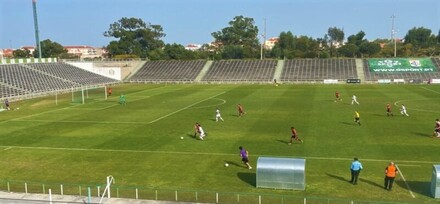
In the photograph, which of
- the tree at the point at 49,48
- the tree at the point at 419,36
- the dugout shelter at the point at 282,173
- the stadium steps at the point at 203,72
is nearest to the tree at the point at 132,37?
the tree at the point at 49,48

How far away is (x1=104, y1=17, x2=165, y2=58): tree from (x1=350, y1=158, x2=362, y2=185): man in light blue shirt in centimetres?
15028

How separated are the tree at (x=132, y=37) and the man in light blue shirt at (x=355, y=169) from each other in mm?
150276

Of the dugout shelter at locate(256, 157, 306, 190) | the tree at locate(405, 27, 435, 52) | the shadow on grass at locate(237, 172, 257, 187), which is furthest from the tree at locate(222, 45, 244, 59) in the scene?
the dugout shelter at locate(256, 157, 306, 190)

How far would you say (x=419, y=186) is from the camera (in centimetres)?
2034

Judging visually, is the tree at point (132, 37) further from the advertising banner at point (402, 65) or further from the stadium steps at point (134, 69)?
the advertising banner at point (402, 65)

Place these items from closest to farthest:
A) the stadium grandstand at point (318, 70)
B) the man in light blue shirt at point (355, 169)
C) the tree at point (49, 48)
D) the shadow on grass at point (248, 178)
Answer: the man in light blue shirt at point (355, 169), the shadow on grass at point (248, 178), the stadium grandstand at point (318, 70), the tree at point (49, 48)

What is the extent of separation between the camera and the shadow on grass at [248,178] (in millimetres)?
21498

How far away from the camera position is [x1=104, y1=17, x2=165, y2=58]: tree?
167375 mm

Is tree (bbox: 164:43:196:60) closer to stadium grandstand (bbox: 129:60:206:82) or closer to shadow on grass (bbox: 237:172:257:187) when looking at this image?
stadium grandstand (bbox: 129:60:206:82)

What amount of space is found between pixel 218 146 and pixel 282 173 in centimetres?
975

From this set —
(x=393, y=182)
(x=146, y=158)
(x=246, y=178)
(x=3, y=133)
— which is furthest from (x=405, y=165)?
(x=3, y=133)

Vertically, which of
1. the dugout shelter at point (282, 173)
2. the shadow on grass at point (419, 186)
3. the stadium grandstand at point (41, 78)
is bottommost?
the shadow on grass at point (419, 186)

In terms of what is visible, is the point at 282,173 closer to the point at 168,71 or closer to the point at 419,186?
the point at 419,186

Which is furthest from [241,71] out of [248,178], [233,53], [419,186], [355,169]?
[419,186]
